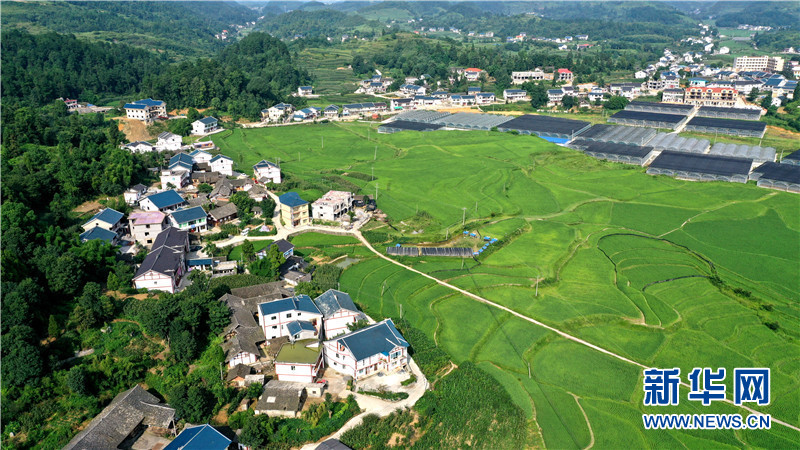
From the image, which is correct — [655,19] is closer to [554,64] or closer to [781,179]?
[554,64]

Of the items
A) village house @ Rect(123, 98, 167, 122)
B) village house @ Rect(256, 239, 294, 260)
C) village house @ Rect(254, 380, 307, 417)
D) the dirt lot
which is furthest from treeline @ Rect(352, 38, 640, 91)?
village house @ Rect(254, 380, 307, 417)

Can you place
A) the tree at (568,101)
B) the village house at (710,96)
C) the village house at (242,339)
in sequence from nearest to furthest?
the village house at (242,339) < the village house at (710,96) < the tree at (568,101)

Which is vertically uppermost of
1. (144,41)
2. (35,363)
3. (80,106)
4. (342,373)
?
(144,41)

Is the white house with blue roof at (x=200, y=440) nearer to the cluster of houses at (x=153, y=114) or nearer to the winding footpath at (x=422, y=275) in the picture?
the winding footpath at (x=422, y=275)

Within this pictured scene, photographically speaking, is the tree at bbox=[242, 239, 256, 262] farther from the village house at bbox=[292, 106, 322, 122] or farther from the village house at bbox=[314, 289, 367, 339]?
the village house at bbox=[292, 106, 322, 122]

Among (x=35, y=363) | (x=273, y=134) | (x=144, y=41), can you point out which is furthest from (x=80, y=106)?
(x=35, y=363)

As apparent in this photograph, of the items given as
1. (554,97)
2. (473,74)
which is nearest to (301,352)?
(554,97)

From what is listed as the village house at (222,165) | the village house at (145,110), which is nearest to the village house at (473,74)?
the village house at (145,110)
